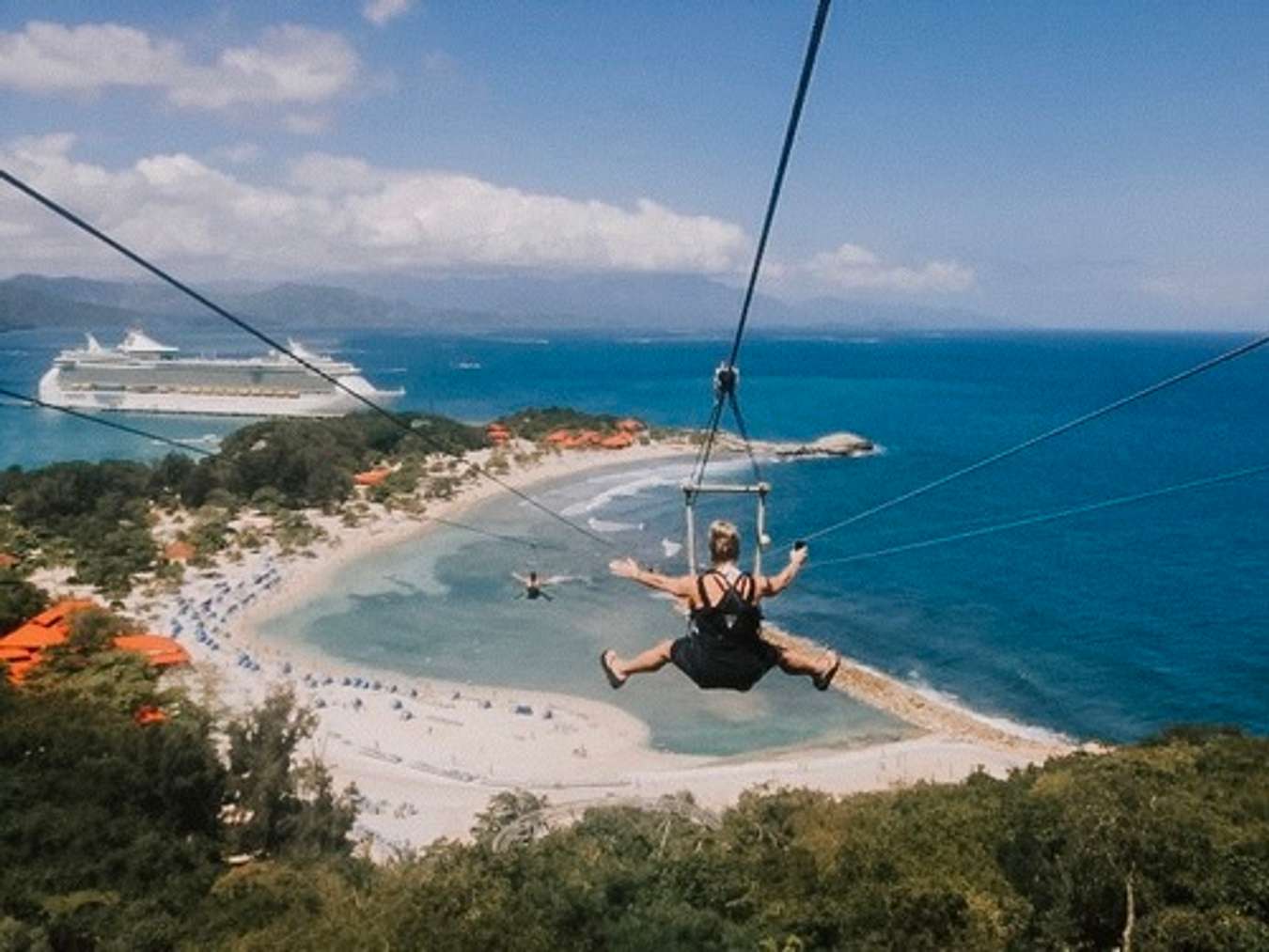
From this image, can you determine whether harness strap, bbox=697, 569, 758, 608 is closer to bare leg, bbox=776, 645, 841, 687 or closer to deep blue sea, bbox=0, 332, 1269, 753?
bare leg, bbox=776, 645, 841, 687

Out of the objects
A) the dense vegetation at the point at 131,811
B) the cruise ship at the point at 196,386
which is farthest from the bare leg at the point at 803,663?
the cruise ship at the point at 196,386

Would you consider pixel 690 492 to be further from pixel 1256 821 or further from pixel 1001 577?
pixel 1001 577

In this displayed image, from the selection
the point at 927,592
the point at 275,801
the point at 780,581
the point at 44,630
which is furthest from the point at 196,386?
the point at 780,581

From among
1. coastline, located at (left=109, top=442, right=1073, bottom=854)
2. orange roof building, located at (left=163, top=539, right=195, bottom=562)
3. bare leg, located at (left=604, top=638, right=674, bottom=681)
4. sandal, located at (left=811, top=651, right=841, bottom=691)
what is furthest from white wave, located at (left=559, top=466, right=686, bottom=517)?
sandal, located at (left=811, top=651, right=841, bottom=691)

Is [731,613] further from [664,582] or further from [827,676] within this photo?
[827,676]

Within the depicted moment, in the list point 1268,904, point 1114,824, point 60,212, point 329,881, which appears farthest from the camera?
point 329,881

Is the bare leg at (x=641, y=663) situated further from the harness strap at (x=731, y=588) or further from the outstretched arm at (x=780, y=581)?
the outstretched arm at (x=780, y=581)

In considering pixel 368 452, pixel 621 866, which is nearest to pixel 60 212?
pixel 621 866
